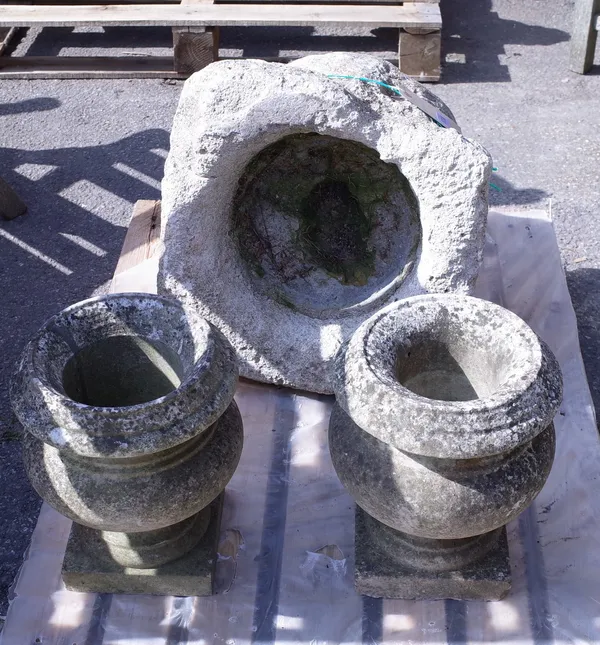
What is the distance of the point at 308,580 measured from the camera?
235 centimetres

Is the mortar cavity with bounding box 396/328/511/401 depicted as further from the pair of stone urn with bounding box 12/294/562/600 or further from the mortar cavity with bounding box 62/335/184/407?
the mortar cavity with bounding box 62/335/184/407

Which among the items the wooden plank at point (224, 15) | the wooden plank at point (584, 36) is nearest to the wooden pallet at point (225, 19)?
the wooden plank at point (224, 15)

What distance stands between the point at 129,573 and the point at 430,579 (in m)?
0.82

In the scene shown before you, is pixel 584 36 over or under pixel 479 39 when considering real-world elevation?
over

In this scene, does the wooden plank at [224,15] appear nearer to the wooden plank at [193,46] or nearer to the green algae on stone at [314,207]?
the wooden plank at [193,46]

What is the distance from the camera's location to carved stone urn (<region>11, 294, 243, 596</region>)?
1917 mm

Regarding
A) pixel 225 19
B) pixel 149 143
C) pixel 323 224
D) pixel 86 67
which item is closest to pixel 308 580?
pixel 323 224

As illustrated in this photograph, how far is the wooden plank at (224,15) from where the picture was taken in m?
4.63

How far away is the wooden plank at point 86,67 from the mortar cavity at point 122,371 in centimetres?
304

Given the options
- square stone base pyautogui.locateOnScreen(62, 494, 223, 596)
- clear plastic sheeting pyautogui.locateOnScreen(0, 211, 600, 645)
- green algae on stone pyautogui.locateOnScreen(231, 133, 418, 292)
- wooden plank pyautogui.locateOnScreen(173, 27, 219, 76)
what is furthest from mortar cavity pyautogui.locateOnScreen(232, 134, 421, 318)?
wooden plank pyautogui.locateOnScreen(173, 27, 219, 76)

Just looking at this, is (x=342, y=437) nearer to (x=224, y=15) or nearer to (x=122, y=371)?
(x=122, y=371)

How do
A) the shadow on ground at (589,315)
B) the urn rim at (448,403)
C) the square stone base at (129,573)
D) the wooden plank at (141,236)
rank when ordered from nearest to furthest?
the urn rim at (448,403)
the square stone base at (129,573)
the shadow on ground at (589,315)
the wooden plank at (141,236)

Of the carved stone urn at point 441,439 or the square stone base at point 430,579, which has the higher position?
the carved stone urn at point 441,439

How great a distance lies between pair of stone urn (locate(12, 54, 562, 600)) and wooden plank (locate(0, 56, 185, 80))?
2.49 m
